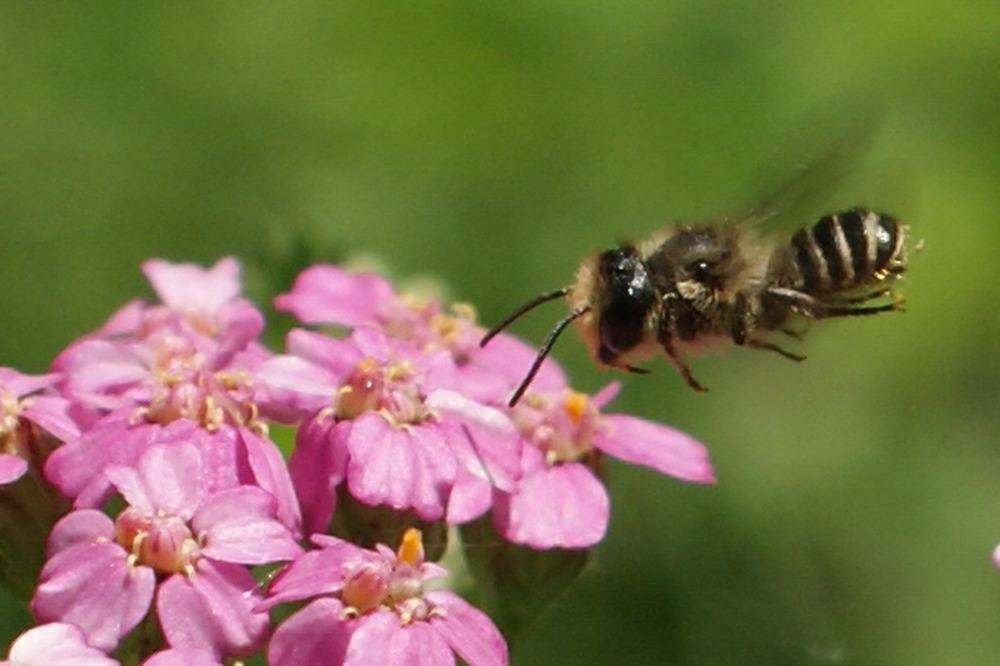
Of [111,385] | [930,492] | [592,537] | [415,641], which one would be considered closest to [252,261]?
[111,385]

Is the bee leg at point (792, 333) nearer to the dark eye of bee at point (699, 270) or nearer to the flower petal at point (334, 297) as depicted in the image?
the dark eye of bee at point (699, 270)

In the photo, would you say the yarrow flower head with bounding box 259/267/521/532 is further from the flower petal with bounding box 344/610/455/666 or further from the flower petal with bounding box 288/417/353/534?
the flower petal with bounding box 344/610/455/666

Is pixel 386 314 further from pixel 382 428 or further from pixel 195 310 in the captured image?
pixel 382 428

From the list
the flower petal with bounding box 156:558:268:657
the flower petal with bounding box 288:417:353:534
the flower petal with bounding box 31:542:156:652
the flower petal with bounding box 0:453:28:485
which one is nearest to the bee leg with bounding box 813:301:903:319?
the flower petal with bounding box 288:417:353:534

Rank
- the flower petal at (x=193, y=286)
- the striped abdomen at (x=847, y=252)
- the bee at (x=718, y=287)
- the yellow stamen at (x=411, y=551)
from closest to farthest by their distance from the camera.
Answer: the yellow stamen at (x=411, y=551)
the bee at (x=718, y=287)
the striped abdomen at (x=847, y=252)
the flower petal at (x=193, y=286)

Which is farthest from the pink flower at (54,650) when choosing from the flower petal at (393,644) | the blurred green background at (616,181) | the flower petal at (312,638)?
the blurred green background at (616,181)

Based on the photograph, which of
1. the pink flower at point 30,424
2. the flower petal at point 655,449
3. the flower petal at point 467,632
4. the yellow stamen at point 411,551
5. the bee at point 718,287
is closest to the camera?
the flower petal at point 467,632

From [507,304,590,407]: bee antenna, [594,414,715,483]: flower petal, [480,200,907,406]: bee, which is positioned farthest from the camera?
[594,414,715,483]: flower petal
